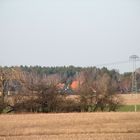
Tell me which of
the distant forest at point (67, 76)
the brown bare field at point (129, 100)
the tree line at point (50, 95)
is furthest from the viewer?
the distant forest at point (67, 76)

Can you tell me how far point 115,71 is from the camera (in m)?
110

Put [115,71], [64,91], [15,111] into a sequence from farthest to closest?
[115,71] < [64,91] < [15,111]

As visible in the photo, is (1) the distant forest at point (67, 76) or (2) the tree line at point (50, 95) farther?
(1) the distant forest at point (67, 76)

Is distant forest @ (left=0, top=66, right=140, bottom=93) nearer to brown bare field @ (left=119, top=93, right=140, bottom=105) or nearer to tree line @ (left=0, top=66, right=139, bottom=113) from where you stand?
tree line @ (left=0, top=66, right=139, bottom=113)

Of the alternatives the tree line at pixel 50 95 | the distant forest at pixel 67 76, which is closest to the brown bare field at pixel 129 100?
the tree line at pixel 50 95

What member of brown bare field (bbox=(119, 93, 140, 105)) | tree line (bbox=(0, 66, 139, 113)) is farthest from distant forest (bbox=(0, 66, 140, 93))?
brown bare field (bbox=(119, 93, 140, 105))

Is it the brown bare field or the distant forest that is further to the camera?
the distant forest

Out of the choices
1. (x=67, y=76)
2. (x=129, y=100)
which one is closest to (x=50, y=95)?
(x=129, y=100)

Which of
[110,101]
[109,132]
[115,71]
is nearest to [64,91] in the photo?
[110,101]

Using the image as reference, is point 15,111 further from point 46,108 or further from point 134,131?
point 134,131

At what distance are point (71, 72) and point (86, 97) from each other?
69.4 meters

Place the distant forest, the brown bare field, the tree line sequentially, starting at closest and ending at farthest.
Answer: the tree line < the brown bare field < the distant forest

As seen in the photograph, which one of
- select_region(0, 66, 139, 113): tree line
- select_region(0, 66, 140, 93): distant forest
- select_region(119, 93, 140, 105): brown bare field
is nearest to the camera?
select_region(0, 66, 139, 113): tree line

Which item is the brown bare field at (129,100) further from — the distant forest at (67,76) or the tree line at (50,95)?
the distant forest at (67,76)
